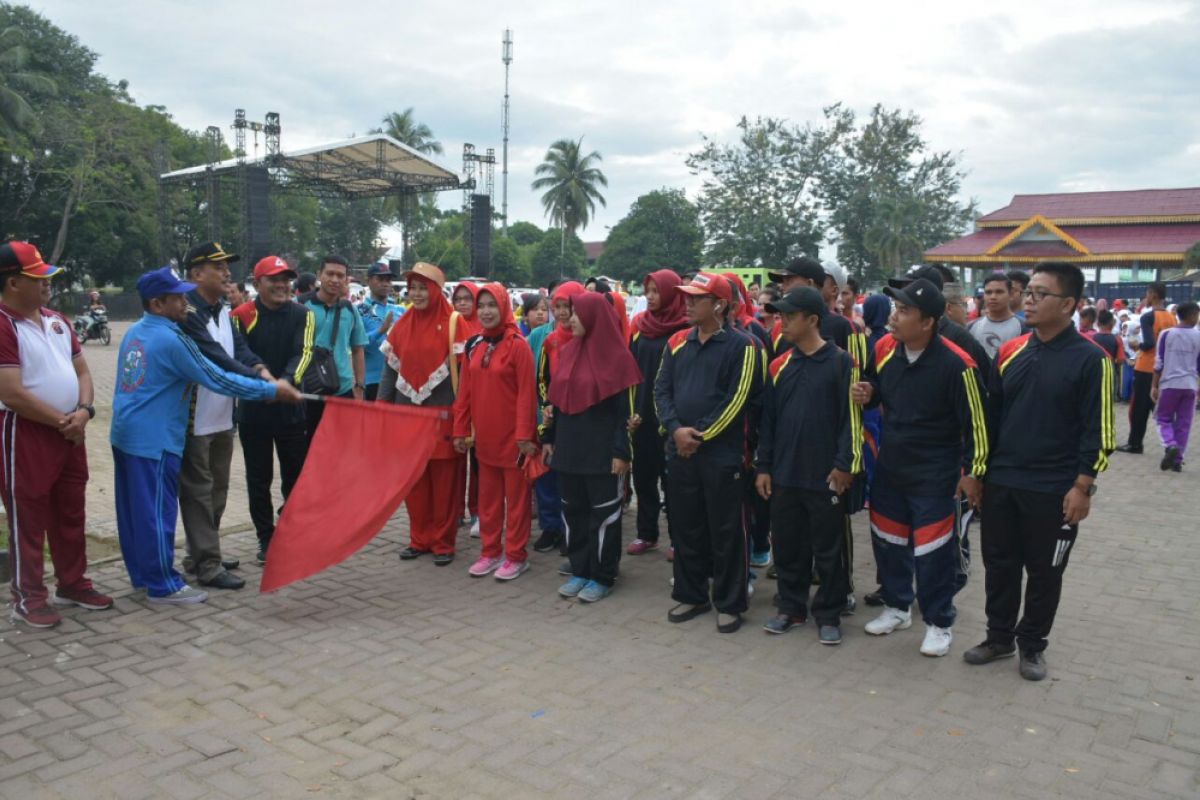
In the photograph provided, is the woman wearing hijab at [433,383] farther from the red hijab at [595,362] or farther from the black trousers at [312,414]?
the red hijab at [595,362]

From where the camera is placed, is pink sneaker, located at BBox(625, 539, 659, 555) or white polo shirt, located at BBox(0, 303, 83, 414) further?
pink sneaker, located at BBox(625, 539, 659, 555)

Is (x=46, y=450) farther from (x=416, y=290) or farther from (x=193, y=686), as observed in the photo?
(x=416, y=290)

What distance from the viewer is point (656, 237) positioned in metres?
55.8

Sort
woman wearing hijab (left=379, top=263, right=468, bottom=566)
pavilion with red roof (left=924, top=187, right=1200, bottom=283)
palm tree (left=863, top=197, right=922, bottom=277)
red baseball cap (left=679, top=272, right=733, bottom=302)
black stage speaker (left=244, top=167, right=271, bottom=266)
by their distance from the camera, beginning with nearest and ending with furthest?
red baseball cap (left=679, top=272, right=733, bottom=302) → woman wearing hijab (left=379, top=263, right=468, bottom=566) → black stage speaker (left=244, top=167, right=271, bottom=266) → pavilion with red roof (left=924, top=187, right=1200, bottom=283) → palm tree (left=863, top=197, right=922, bottom=277)

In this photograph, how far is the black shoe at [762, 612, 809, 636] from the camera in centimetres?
479

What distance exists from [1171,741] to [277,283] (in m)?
5.54

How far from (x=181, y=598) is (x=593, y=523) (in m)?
2.43

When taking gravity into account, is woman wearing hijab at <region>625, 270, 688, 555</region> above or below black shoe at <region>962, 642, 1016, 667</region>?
above

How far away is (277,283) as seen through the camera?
5.97 meters

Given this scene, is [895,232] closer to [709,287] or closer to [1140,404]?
[1140,404]

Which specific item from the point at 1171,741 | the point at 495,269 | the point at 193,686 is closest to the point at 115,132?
the point at 495,269

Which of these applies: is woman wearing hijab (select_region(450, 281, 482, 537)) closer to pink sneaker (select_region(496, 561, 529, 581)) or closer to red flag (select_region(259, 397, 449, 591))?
red flag (select_region(259, 397, 449, 591))

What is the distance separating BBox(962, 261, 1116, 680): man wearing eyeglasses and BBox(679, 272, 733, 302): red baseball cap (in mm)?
1437

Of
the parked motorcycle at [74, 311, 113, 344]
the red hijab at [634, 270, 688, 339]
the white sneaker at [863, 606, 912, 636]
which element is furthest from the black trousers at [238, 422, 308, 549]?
the parked motorcycle at [74, 311, 113, 344]
